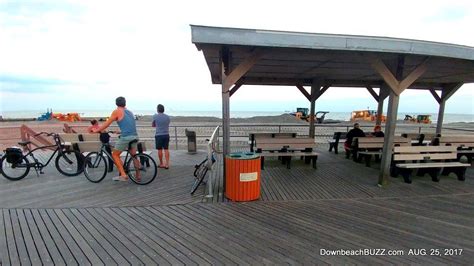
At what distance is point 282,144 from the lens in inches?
249

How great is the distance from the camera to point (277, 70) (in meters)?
6.91

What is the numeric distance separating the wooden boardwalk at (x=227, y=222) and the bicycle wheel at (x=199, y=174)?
153 millimetres

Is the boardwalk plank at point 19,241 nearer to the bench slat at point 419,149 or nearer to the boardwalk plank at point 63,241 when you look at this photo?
the boardwalk plank at point 63,241

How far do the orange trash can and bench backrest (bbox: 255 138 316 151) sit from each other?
2253 mm

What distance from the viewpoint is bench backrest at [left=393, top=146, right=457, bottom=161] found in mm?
5191

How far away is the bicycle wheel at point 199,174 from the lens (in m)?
4.44

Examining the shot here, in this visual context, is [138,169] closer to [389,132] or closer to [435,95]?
[389,132]

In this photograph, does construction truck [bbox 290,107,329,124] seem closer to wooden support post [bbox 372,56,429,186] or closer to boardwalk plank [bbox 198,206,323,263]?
wooden support post [bbox 372,56,429,186]

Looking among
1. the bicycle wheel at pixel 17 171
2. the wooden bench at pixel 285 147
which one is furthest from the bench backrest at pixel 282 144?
the bicycle wheel at pixel 17 171

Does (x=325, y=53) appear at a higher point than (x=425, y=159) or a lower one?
higher

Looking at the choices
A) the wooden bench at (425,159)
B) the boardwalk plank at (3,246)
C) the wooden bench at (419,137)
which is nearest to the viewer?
the boardwalk plank at (3,246)

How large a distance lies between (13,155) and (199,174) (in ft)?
12.8

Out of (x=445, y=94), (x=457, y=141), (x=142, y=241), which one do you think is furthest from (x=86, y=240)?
(x=445, y=94)

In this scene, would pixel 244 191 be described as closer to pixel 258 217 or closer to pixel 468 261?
pixel 258 217
